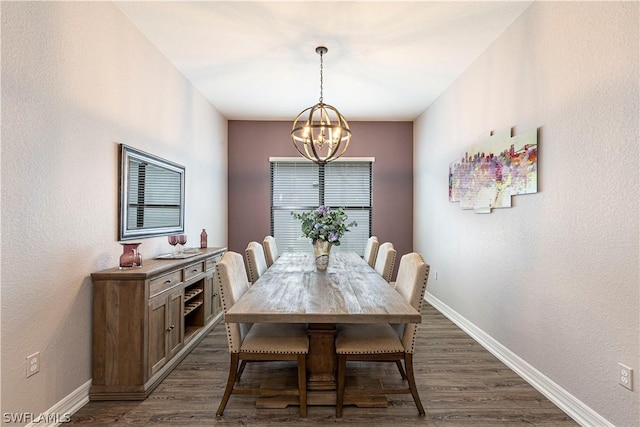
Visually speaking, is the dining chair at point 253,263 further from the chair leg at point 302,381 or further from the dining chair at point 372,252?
the dining chair at point 372,252

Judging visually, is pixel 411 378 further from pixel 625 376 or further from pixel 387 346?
pixel 625 376

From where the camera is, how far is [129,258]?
237 cm

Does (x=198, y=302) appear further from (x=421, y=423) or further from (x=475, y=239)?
(x=475, y=239)

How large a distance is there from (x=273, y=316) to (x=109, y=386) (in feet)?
4.53

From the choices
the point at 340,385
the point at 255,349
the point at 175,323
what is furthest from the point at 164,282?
the point at 340,385

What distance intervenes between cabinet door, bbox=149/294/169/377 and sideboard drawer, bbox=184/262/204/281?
0.39 meters

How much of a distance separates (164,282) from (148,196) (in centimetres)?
87

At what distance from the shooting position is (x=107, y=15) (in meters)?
2.42

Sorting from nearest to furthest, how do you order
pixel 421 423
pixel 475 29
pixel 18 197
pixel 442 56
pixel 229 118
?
pixel 18 197, pixel 421 423, pixel 475 29, pixel 442 56, pixel 229 118

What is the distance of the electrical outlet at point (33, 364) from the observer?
5.90ft

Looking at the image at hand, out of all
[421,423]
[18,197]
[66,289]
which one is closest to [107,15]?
[18,197]

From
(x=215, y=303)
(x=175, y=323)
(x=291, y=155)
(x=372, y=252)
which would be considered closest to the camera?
(x=175, y=323)

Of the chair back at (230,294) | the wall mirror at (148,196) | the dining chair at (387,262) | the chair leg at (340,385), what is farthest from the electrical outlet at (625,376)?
the wall mirror at (148,196)

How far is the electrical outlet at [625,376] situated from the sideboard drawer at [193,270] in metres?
2.99
